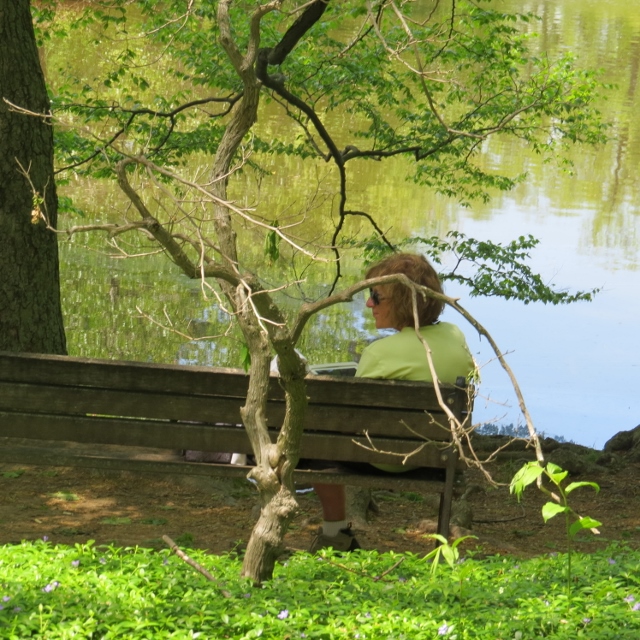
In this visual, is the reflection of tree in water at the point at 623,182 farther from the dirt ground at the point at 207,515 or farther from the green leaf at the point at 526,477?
the green leaf at the point at 526,477

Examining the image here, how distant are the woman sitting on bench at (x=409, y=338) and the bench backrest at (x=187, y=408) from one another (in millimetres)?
114

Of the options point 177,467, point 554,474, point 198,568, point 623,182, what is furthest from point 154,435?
point 623,182

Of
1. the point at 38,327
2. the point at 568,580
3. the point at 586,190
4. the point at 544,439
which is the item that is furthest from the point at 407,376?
the point at 586,190

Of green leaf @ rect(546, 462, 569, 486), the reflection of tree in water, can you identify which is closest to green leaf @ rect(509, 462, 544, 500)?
green leaf @ rect(546, 462, 569, 486)

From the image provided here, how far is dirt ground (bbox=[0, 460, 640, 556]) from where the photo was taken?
4578mm

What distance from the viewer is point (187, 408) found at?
391 cm

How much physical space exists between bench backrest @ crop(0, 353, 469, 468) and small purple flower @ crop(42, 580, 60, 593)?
1120 millimetres

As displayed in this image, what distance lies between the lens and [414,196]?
17.0 meters

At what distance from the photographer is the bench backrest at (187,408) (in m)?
3.84

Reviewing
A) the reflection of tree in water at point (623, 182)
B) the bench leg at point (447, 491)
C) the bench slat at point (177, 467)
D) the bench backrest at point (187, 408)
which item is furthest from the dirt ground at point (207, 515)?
the reflection of tree in water at point (623, 182)

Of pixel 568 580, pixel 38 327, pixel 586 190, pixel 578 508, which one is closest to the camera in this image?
pixel 568 580

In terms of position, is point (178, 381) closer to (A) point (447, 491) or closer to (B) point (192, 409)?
A: (B) point (192, 409)

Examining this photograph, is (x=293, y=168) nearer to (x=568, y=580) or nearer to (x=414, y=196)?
(x=414, y=196)

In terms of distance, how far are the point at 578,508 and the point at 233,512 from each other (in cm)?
211
